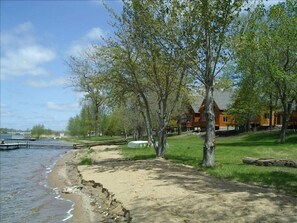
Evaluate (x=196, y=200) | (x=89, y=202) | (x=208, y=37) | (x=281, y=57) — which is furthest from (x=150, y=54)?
(x=281, y=57)

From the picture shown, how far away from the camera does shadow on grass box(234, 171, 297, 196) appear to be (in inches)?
558

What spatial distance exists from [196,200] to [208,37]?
10561 mm

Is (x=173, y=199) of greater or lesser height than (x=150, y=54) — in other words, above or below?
below

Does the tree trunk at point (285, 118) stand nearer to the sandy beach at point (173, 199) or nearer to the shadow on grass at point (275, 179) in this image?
the sandy beach at point (173, 199)

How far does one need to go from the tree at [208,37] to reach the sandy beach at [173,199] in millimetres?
2866

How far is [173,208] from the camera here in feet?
37.9

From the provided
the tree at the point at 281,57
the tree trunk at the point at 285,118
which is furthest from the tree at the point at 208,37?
the tree trunk at the point at 285,118

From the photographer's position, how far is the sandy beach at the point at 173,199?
10570 mm

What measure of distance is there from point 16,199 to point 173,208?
9.43m

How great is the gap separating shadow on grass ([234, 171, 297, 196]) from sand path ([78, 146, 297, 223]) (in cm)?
89

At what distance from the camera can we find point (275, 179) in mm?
15727

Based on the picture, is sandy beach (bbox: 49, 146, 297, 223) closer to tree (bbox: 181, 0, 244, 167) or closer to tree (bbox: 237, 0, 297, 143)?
tree (bbox: 181, 0, 244, 167)

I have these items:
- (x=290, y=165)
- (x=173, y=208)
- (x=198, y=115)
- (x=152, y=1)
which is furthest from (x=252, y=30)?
(x=198, y=115)

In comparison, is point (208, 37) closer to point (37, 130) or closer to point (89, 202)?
point (89, 202)
